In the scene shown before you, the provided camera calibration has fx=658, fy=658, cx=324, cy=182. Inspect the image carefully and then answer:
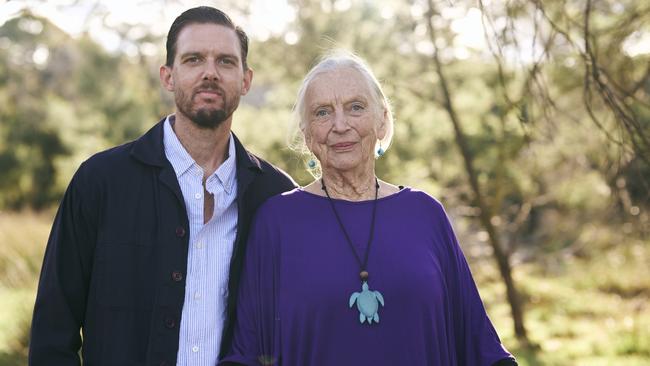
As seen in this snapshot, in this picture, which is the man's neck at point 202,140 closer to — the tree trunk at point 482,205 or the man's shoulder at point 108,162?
the man's shoulder at point 108,162

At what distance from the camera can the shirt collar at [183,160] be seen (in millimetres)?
2395

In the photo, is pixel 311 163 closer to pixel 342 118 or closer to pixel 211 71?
pixel 342 118

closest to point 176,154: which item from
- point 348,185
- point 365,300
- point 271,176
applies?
point 271,176

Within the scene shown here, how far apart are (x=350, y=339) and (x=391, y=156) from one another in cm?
398

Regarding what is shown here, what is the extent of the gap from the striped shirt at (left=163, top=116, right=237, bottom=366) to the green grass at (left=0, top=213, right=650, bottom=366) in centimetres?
357

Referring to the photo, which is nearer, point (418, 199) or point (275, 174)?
point (418, 199)

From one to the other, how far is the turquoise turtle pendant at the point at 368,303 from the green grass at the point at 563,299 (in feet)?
13.1

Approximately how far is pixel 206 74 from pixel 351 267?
0.87 m

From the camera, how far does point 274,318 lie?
87.7 inches

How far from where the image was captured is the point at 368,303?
2129 millimetres

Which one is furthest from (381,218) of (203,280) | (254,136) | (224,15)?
(254,136)

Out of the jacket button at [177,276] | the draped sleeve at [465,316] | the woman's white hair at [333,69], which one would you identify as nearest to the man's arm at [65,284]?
the jacket button at [177,276]

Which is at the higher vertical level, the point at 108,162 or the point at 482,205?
the point at 482,205

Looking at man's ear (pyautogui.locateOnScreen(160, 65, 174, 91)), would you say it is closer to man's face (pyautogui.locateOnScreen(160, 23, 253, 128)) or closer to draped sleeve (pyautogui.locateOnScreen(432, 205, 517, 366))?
man's face (pyautogui.locateOnScreen(160, 23, 253, 128))
